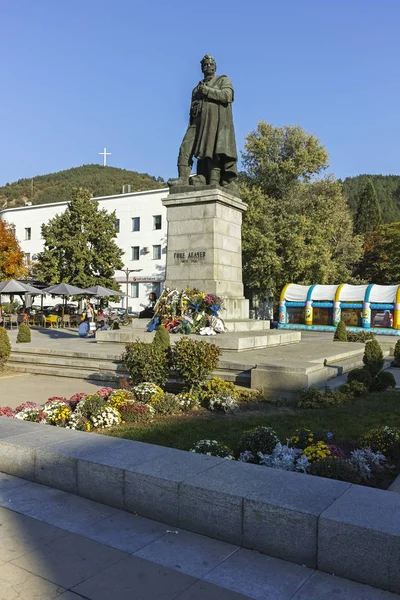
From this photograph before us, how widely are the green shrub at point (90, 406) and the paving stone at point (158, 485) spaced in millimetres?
2719

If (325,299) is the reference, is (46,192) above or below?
above

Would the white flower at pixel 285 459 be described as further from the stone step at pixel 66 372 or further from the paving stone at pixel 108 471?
the stone step at pixel 66 372

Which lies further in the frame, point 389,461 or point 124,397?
point 124,397

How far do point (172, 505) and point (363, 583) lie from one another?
4.81ft

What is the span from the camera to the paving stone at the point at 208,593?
118 inches

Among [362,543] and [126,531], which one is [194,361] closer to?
[126,531]

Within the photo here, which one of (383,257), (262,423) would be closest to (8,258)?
(262,423)

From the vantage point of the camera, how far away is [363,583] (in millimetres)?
3162

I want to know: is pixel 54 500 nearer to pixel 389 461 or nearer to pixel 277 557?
pixel 277 557

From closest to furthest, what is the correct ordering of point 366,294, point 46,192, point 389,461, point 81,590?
1. point 81,590
2. point 389,461
3. point 366,294
4. point 46,192

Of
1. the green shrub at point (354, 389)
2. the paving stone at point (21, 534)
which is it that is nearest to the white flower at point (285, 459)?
A: the paving stone at point (21, 534)

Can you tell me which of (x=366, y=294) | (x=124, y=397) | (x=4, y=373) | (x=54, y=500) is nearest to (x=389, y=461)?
(x=54, y=500)

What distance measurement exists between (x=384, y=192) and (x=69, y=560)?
109 m

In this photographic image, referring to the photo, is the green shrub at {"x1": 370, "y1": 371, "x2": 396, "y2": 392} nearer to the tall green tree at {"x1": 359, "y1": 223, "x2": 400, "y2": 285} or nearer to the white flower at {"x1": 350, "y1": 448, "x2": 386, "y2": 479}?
the white flower at {"x1": 350, "y1": 448, "x2": 386, "y2": 479}
